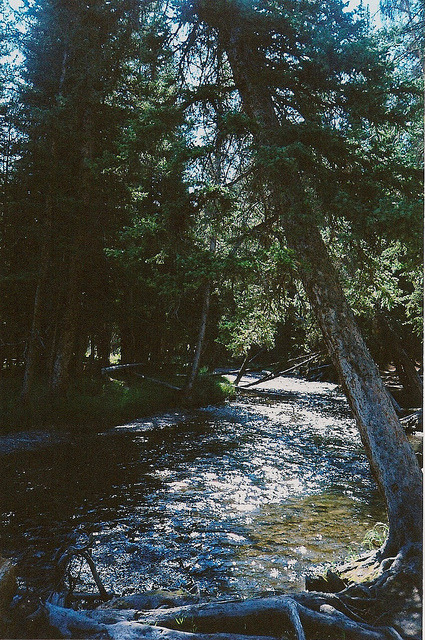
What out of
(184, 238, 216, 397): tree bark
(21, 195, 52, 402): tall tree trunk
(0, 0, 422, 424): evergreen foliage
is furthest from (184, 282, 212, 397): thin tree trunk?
(21, 195, 52, 402): tall tree trunk

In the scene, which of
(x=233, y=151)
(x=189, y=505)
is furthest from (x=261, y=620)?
(x=233, y=151)

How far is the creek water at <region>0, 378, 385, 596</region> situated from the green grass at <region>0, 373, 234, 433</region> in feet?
2.83

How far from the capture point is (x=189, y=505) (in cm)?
892

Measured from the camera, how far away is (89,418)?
15.5 m

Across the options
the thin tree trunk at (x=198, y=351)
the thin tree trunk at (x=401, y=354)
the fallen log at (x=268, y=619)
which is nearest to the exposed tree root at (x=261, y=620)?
the fallen log at (x=268, y=619)

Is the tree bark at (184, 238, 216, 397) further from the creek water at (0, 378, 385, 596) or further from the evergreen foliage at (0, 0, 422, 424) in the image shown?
the evergreen foliage at (0, 0, 422, 424)

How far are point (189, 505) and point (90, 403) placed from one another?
26.3 ft

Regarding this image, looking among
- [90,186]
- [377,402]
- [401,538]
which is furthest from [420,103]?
[90,186]

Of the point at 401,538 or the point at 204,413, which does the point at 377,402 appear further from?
the point at 204,413

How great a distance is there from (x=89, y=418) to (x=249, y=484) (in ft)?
22.9

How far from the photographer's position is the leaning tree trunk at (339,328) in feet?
20.6

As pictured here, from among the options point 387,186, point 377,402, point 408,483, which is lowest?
point 408,483

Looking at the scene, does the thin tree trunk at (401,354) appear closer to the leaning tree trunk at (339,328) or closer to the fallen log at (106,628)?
the leaning tree trunk at (339,328)

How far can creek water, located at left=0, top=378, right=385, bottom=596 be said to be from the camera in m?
6.52
